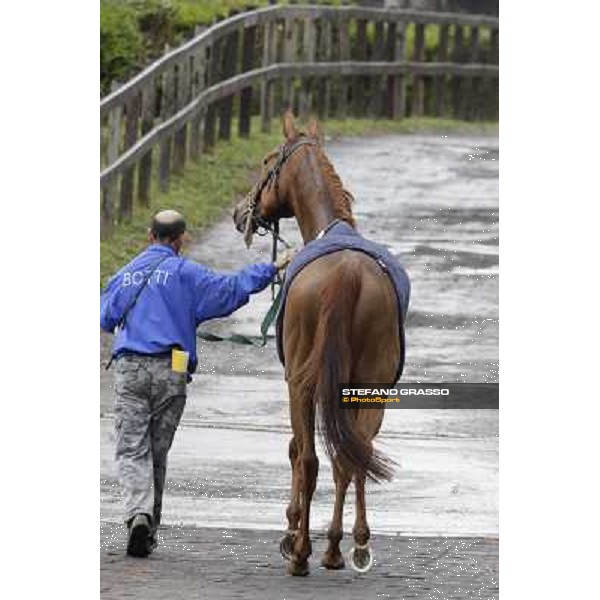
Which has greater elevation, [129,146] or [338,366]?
[129,146]

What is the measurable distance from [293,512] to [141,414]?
81 centimetres

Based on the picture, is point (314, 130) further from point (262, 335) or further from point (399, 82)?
point (399, 82)

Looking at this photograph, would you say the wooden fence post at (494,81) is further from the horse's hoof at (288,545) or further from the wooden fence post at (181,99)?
the horse's hoof at (288,545)

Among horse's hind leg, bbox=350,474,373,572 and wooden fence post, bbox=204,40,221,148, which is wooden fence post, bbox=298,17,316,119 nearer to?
wooden fence post, bbox=204,40,221,148

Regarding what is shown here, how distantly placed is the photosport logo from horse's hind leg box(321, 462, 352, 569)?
32 cm

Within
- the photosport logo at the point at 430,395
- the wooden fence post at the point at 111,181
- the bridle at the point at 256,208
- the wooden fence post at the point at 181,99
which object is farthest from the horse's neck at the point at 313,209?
the wooden fence post at the point at 181,99

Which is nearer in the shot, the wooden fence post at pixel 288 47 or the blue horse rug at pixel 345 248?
the blue horse rug at pixel 345 248

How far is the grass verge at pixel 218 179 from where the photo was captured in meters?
17.0

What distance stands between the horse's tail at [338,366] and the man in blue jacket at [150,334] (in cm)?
48

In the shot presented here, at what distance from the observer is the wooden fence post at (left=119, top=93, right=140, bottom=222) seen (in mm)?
17578

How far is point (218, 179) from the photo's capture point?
17516 mm

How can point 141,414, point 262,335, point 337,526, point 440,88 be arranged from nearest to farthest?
point 337,526 → point 141,414 → point 262,335 → point 440,88

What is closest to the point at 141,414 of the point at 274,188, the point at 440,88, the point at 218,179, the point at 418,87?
the point at 274,188

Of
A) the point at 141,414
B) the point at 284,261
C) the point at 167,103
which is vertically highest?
the point at 167,103
